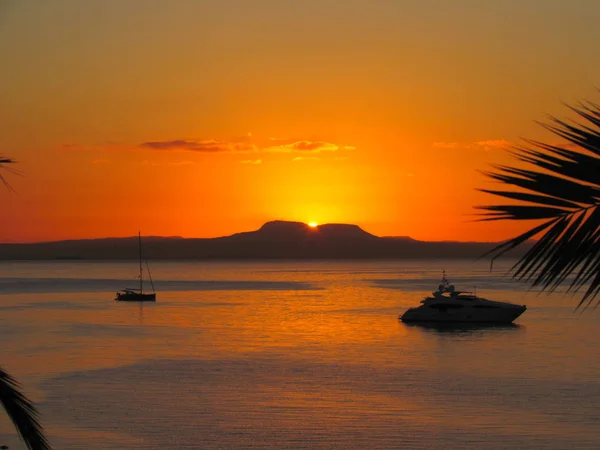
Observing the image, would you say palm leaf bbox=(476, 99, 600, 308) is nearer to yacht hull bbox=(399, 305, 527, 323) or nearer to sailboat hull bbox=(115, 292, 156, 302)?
yacht hull bbox=(399, 305, 527, 323)

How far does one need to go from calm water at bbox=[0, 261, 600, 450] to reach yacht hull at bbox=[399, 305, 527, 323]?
107cm

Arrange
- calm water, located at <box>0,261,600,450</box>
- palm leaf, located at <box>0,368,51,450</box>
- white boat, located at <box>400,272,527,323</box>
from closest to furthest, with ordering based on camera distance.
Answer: palm leaf, located at <box>0,368,51,450</box>
calm water, located at <box>0,261,600,450</box>
white boat, located at <box>400,272,527,323</box>

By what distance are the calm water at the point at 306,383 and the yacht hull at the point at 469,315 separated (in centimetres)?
107

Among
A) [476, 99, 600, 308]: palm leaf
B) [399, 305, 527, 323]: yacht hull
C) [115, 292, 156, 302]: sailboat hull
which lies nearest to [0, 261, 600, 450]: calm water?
[399, 305, 527, 323]: yacht hull

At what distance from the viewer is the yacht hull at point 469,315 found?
224 ft

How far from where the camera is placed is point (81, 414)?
31.1 meters

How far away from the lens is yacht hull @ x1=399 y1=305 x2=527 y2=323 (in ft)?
224

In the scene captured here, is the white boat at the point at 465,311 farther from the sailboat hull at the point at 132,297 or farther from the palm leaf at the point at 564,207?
the palm leaf at the point at 564,207

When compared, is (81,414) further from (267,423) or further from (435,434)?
(435,434)

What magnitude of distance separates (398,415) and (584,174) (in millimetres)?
28600

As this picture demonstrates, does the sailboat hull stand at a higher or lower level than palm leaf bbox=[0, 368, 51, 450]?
lower

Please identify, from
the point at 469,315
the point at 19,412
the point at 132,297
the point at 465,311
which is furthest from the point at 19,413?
the point at 132,297

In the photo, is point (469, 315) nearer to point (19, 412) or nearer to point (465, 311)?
point (465, 311)

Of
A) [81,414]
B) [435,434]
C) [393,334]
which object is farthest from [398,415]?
[393,334]
